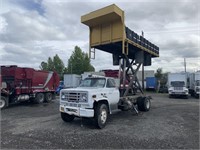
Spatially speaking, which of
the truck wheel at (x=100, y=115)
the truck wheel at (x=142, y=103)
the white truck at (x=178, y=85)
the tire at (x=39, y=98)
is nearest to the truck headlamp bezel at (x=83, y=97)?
the truck wheel at (x=100, y=115)

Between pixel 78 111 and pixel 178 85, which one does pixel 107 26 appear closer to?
pixel 78 111

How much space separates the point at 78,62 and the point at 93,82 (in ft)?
143

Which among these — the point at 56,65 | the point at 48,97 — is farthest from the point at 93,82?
the point at 56,65

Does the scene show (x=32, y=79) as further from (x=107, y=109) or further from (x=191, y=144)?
(x=191, y=144)

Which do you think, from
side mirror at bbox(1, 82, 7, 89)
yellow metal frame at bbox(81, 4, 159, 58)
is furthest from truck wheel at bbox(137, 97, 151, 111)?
side mirror at bbox(1, 82, 7, 89)

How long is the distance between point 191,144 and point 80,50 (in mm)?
48470

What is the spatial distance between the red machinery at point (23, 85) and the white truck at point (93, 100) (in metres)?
7.30

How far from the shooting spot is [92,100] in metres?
7.51

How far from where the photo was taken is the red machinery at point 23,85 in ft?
46.2

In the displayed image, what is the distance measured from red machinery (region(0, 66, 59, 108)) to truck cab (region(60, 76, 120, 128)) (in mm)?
7312

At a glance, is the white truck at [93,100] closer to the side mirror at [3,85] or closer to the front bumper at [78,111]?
the front bumper at [78,111]

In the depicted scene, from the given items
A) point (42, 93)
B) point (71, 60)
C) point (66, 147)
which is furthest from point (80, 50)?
point (66, 147)

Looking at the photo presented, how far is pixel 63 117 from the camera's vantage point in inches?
344

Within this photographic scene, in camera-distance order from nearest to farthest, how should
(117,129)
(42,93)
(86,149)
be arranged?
(86,149)
(117,129)
(42,93)
